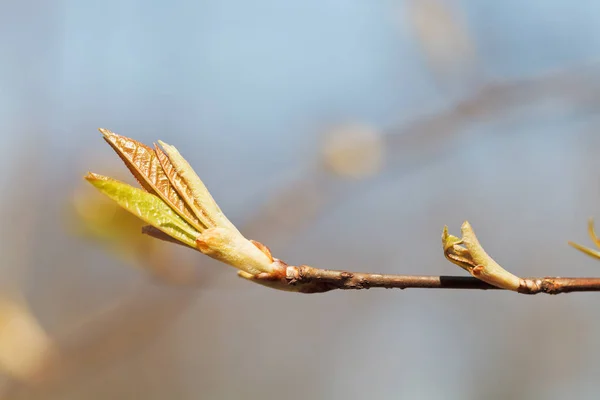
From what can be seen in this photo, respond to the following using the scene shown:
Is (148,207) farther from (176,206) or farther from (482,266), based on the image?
(482,266)

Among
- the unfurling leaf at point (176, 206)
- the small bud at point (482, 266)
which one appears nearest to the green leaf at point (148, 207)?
the unfurling leaf at point (176, 206)

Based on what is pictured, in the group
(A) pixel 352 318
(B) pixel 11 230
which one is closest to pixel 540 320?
(A) pixel 352 318

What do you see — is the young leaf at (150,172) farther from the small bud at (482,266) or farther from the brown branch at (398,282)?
the small bud at (482,266)

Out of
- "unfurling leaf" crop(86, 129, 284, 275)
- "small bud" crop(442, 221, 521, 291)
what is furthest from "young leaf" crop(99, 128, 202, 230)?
"small bud" crop(442, 221, 521, 291)

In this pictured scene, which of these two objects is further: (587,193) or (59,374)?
(587,193)

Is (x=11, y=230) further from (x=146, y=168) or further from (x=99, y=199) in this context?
(x=146, y=168)
